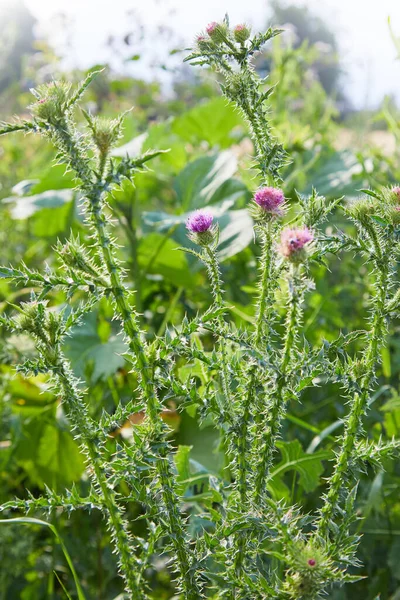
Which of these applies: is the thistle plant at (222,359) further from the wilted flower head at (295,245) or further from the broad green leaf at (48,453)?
the broad green leaf at (48,453)

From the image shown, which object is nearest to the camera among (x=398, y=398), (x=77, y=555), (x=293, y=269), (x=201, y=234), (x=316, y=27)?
(x=293, y=269)

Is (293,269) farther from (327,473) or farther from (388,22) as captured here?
(327,473)

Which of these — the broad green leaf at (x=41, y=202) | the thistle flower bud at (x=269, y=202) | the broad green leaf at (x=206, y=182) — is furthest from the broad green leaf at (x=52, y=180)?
the thistle flower bud at (x=269, y=202)

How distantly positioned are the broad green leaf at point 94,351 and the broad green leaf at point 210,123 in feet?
→ 3.70

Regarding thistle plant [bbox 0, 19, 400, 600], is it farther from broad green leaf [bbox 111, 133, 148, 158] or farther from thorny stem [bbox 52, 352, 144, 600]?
broad green leaf [bbox 111, 133, 148, 158]

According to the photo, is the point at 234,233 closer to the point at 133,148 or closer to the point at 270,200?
the point at 133,148

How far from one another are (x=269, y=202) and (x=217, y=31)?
0.88ft

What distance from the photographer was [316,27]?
20.8 metres

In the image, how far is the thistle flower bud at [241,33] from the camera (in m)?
0.89

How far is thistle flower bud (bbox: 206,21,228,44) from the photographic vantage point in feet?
2.92

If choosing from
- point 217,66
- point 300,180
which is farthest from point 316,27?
point 217,66

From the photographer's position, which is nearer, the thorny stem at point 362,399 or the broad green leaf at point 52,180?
the thorny stem at point 362,399

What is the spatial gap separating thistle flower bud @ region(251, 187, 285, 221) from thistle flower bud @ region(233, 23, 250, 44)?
9.2 inches

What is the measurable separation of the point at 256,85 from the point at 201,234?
0.80 ft
